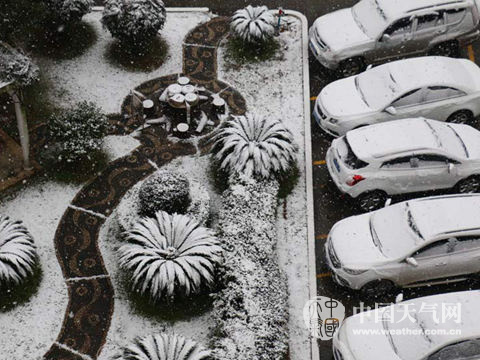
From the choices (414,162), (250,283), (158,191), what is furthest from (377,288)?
(158,191)

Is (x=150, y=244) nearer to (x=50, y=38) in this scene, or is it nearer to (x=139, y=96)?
(x=139, y=96)

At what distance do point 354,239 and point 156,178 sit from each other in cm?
469

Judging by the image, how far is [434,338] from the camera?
38.2 feet

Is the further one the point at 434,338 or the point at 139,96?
the point at 139,96

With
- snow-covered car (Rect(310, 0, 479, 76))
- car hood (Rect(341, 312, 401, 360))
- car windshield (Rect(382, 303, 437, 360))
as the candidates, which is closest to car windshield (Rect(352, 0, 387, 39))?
snow-covered car (Rect(310, 0, 479, 76))

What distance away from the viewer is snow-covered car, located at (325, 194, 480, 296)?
1327cm

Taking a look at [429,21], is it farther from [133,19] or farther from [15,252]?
[15,252]

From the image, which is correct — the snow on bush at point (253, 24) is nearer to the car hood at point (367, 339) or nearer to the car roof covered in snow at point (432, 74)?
the car roof covered in snow at point (432, 74)

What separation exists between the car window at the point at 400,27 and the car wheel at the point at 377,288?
7.98 metres

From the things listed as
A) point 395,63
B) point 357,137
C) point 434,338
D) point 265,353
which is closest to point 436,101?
point 395,63

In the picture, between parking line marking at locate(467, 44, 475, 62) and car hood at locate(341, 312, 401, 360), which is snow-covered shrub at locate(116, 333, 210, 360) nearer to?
car hood at locate(341, 312, 401, 360)

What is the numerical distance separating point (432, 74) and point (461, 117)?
158 cm

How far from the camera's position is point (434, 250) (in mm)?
13312

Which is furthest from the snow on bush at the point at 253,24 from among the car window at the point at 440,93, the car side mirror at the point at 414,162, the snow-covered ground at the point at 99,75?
the car side mirror at the point at 414,162
